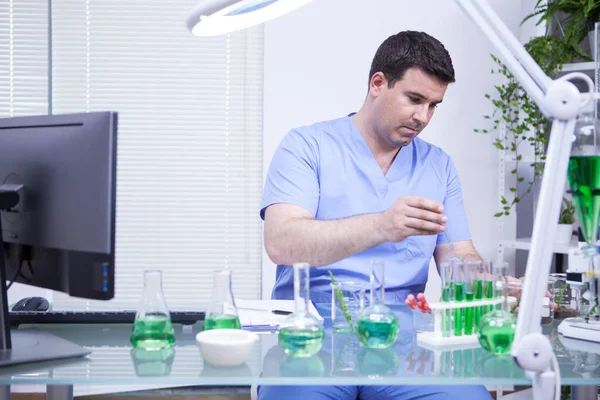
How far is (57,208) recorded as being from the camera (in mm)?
1241

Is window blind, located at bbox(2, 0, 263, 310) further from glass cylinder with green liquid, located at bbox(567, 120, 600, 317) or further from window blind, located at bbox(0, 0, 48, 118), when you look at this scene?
glass cylinder with green liquid, located at bbox(567, 120, 600, 317)

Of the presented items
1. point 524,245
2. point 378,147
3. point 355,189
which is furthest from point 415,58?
point 524,245

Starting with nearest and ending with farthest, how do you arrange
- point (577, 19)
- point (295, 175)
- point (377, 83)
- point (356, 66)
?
point (295, 175) → point (377, 83) → point (577, 19) → point (356, 66)

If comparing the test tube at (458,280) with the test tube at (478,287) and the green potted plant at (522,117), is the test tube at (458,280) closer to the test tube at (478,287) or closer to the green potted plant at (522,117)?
the test tube at (478,287)

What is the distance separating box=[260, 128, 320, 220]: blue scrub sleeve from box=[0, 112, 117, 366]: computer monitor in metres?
0.70

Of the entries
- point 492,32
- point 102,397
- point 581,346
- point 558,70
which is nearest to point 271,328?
point 581,346

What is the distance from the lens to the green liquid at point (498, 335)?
1.18 m

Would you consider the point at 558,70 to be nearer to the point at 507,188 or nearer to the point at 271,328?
the point at 507,188

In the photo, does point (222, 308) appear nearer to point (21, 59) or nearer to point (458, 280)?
point (458, 280)

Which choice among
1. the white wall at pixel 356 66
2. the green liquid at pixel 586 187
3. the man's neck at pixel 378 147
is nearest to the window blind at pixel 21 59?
the white wall at pixel 356 66

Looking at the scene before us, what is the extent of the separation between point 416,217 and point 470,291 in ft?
0.93

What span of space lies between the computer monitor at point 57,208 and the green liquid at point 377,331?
0.44 m

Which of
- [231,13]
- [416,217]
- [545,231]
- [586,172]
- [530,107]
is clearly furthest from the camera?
[530,107]

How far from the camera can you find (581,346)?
4.28 ft
